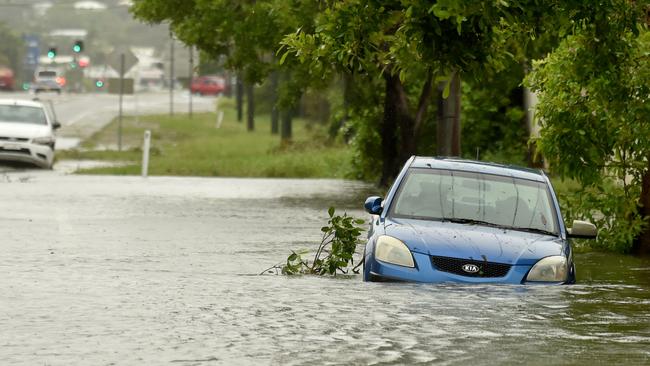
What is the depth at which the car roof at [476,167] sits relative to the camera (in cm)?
1487

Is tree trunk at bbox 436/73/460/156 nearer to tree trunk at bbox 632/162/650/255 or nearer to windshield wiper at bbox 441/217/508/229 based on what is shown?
tree trunk at bbox 632/162/650/255

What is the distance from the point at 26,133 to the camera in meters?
37.4

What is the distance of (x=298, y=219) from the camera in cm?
2416

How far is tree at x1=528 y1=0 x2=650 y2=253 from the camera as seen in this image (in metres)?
17.8

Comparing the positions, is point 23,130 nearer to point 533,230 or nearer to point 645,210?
point 645,210

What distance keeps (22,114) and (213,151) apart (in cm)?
1366

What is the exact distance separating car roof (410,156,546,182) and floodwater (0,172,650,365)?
47.0 inches

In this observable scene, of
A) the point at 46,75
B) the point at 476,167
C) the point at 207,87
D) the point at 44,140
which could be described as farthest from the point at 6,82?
the point at 476,167

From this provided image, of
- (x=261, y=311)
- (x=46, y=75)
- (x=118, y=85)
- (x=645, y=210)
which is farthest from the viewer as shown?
(x=46, y=75)

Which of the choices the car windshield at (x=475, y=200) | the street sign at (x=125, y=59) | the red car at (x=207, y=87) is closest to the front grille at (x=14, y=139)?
the street sign at (x=125, y=59)

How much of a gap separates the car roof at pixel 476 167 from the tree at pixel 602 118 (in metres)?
2.56

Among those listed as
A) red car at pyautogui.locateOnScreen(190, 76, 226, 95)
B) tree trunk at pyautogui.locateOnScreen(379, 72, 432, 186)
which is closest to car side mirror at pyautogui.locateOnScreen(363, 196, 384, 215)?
tree trunk at pyautogui.locateOnScreen(379, 72, 432, 186)

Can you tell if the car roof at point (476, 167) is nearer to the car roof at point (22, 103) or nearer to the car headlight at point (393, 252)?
the car headlight at point (393, 252)

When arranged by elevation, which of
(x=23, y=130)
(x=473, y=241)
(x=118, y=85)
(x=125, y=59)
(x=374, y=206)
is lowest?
(x=23, y=130)
